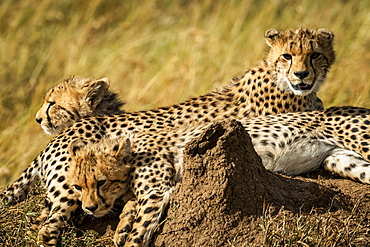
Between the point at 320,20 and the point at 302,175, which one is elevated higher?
the point at 320,20

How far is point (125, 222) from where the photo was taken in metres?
4.48

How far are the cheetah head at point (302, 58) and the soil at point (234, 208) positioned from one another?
1.52 meters

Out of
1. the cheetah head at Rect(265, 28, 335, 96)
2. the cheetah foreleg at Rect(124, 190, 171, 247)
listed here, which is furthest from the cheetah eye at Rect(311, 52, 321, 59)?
the cheetah foreleg at Rect(124, 190, 171, 247)

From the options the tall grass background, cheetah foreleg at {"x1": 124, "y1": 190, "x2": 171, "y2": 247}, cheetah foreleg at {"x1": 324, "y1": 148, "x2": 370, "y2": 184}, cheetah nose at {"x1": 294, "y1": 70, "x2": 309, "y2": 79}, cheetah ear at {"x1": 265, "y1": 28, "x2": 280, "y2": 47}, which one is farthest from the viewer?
the tall grass background

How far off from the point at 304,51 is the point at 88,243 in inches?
91.0

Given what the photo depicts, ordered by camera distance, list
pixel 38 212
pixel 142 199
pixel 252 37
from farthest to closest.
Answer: pixel 252 37 → pixel 38 212 → pixel 142 199

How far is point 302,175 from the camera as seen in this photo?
5047 millimetres

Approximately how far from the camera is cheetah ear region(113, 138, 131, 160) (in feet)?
15.4

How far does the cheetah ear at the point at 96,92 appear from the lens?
618 centimetres

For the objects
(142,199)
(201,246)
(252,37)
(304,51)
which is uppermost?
(252,37)

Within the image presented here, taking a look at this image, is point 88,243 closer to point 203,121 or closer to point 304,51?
point 203,121

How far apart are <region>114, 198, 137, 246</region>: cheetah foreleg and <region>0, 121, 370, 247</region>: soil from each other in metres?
0.16

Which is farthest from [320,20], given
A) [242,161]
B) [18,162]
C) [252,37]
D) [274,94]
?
[242,161]

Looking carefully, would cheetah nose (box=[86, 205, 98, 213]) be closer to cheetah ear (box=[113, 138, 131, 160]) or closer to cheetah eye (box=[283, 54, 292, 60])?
cheetah ear (box=[113, 138, 131, 160])
